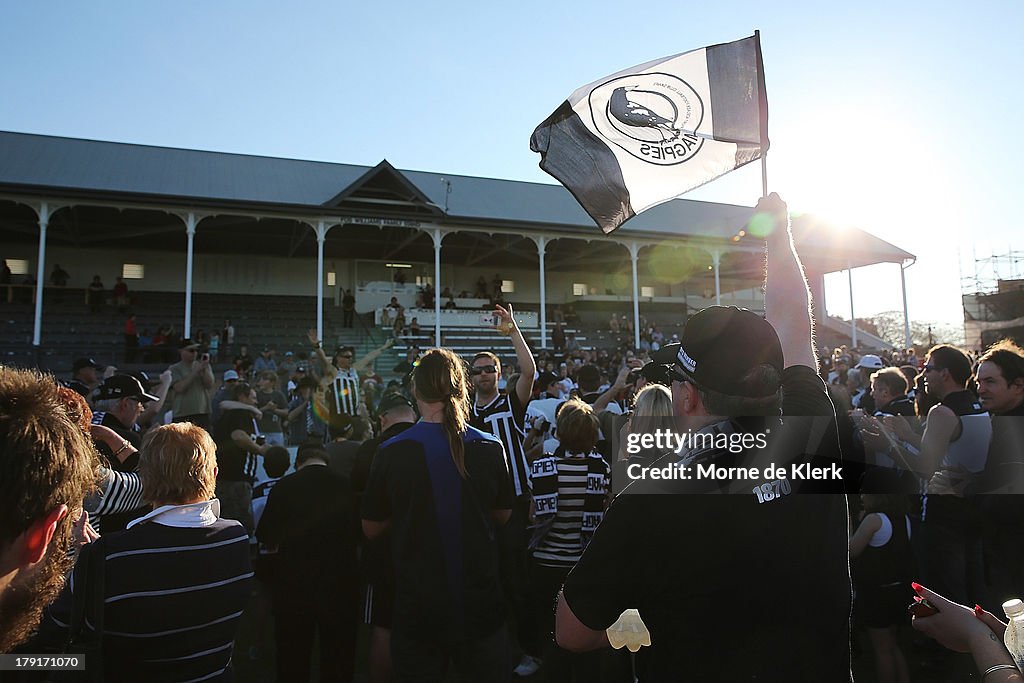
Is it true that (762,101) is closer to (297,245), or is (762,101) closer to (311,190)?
(311,190)

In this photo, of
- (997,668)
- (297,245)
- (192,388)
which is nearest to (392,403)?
(997,668)

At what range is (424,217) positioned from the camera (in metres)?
20.9

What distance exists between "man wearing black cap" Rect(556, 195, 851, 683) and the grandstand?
18.3m

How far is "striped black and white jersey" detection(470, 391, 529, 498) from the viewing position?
4496 millimetres

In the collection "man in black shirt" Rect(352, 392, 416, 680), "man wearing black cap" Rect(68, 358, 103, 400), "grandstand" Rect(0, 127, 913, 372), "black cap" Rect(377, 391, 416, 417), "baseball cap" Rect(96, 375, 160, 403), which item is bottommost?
"man in black shirt" Rect(352, 392, 416, 680)

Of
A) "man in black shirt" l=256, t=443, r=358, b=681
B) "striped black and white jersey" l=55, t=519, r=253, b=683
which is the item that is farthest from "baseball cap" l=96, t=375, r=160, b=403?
"striped black and white jersey" l=55, t=519, r=253, b=683

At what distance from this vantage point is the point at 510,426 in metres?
4.60

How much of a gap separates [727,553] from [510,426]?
3085 millimetres

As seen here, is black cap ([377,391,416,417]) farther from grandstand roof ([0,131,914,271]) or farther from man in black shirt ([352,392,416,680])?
grandstand roof ([0,131,914,271])

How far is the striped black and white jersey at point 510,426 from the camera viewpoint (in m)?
4.50

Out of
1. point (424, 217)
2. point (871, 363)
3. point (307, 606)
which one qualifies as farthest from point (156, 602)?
point (424, 217)

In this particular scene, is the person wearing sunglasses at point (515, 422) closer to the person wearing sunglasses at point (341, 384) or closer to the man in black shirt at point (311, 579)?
the man in black shirt at point (311, 579)

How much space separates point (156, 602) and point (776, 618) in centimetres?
207

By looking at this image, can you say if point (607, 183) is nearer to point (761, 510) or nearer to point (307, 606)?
point (761, 510)
